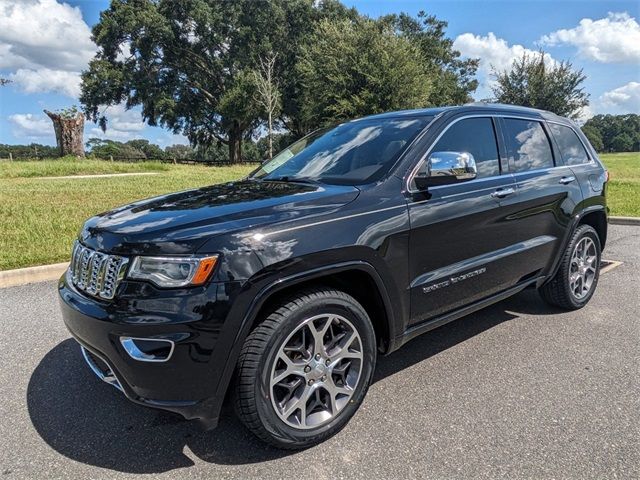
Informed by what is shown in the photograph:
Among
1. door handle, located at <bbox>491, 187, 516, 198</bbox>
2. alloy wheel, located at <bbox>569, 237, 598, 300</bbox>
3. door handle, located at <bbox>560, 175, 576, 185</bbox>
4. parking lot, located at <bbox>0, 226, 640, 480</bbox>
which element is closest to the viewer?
parking lot, located at <bbox>0, 226, 640, 480</bbox>

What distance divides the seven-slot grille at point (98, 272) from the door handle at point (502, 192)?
8.23ft

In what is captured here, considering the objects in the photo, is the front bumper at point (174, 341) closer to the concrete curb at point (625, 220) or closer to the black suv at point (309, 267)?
the black suv at point (309, 267)

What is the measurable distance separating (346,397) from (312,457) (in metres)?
0.36

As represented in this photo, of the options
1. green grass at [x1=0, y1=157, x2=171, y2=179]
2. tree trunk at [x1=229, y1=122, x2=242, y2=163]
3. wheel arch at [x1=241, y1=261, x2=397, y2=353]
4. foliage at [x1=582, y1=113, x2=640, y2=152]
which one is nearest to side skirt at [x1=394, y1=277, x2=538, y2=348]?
wheel arch at [x1=241, y1=261, x2=397, y2=353]

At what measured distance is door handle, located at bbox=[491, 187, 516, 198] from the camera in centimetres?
336

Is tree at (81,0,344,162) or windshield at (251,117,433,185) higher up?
tree at (81,0,344,162)

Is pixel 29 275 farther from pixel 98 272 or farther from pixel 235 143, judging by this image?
pixel 235 143

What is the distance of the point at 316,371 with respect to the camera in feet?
8.11

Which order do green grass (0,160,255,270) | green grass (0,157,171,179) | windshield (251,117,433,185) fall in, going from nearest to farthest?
windshield (251,117,433,185), green grass (0,160,255,270), green grass (0,157,171,179)

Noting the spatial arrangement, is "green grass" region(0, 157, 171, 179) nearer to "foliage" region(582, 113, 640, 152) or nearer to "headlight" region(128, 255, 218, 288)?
"headlight" region(128, 255, 218, 288)

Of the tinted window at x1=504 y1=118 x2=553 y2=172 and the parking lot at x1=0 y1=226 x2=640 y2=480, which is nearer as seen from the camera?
the parking lot at x1=0 y1=226 x2=640 y2=480

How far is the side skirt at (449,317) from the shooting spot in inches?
112

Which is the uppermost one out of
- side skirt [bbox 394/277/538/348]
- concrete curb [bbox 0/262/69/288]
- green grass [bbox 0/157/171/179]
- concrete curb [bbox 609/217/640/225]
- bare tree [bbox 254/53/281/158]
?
bare tree [bbox 254/53/281/158]

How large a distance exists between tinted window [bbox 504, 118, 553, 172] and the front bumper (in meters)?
2.70
